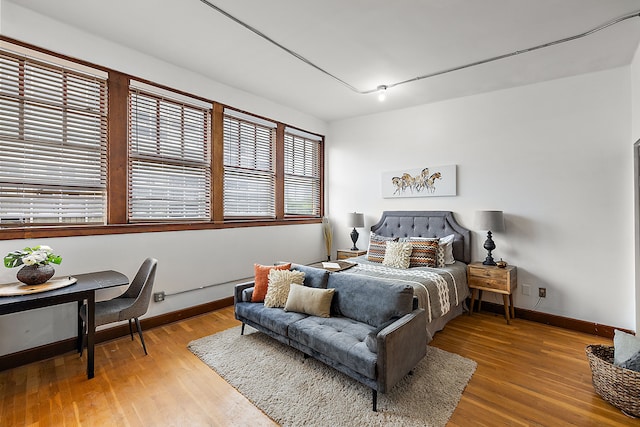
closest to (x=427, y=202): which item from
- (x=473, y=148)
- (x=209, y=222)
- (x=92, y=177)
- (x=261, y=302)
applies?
(x=473, y=148)

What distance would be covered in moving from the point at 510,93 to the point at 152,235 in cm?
474

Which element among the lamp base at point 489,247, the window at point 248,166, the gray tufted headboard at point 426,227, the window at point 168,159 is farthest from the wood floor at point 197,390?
the window at point 248,166

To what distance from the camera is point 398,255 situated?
3.85 m

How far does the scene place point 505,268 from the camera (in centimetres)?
359

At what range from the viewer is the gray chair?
2.55m

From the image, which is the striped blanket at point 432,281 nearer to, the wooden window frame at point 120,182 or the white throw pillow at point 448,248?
the white throw pillow at point 448,248

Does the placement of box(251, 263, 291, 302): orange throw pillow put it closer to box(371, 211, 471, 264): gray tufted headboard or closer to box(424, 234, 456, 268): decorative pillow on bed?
box(424, 234, 456, 268): decorative pillow on bed

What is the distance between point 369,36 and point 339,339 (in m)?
2.68

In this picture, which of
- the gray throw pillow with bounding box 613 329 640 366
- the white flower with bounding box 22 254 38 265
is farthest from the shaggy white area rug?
the white flower with bounding box 22 254 38 265

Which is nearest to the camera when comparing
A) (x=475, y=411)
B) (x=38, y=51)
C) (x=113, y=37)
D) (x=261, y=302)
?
(x=475, y=411)

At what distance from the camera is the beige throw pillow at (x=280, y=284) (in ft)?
9.58

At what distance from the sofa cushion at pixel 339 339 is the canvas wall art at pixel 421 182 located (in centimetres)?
265

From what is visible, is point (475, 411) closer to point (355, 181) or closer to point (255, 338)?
point (255, 338)

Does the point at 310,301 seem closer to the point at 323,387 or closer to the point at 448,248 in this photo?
the point at 323,387
